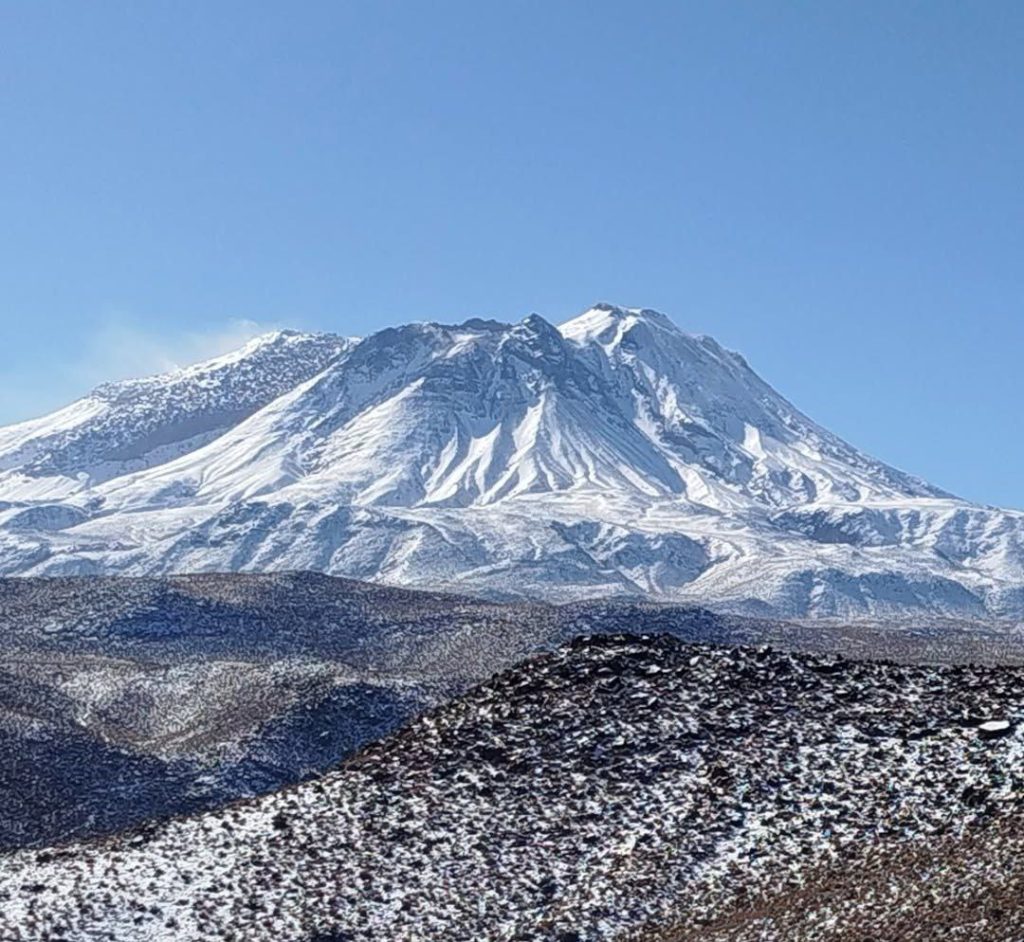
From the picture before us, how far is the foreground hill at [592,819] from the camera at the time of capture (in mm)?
25000

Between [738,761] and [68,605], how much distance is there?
82.6m

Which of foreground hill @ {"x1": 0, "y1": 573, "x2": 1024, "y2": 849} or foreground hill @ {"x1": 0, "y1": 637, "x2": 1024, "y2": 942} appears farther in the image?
foreground hill @ {"x1": 0, "y1": 573, "x2": 1024, "y2": 849}

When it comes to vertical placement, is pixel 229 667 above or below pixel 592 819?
below

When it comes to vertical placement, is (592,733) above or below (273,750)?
above

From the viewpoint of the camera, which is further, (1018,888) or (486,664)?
(486,664)

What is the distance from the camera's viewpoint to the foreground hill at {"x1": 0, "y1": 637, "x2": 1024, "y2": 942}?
984 inches

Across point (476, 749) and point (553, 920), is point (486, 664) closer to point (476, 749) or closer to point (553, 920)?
point (476, 749)

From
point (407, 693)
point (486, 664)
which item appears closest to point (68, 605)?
point (486, 664)

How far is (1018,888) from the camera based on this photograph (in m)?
21.5

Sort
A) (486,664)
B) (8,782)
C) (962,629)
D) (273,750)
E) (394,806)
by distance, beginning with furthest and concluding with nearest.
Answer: (962,629)
(486,664)
(273,750)
(8,782)
(394,806)

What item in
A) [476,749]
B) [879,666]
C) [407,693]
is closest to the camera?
[476,749]

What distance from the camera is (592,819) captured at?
28.0 meters

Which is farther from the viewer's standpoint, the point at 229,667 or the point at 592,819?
the point at 229,667

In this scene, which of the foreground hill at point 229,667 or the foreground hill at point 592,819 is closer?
the foreground hill at point 592,819
